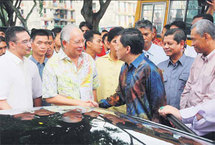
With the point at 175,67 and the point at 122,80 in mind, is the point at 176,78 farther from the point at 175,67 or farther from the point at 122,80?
the point at 122,80

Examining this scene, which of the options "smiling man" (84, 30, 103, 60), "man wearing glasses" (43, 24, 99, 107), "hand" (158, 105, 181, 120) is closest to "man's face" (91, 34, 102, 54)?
"smiling man" (84, 30, 103, 60)

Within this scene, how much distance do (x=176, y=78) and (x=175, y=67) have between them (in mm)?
180

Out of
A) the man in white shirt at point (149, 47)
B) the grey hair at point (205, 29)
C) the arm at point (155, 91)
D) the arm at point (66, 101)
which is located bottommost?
the arm at point (66, 101)

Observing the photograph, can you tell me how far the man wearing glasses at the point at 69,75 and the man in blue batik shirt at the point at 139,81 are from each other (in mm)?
506

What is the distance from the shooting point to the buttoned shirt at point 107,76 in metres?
3.96

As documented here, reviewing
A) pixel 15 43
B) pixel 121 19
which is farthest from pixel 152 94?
pixel 121 19

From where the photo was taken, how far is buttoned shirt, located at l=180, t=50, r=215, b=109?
2922mm

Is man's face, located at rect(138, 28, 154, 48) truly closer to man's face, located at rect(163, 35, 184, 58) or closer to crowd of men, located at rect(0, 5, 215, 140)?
man's face, located at rect(163, 35, 184, 58)

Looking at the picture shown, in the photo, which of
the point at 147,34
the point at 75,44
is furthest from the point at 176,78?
the point at 75,44

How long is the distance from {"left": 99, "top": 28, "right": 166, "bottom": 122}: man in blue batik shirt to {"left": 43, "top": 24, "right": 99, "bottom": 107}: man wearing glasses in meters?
0.51

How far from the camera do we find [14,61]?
3.08 metres

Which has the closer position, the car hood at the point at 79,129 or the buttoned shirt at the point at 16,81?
the car hood at the point at 79,129

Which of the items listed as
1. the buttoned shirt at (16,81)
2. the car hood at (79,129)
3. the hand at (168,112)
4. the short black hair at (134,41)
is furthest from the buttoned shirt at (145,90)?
the buttoned shirt at (16,81)

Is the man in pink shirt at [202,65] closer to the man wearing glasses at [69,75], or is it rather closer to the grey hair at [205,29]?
the grey hair at [205,29]
